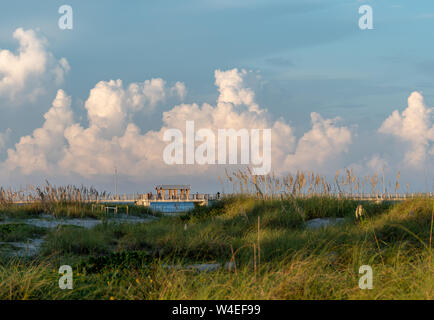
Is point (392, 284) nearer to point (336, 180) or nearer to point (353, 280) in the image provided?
point (353, 280)

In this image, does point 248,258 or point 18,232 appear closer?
point 248,258

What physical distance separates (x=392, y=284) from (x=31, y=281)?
151 inches

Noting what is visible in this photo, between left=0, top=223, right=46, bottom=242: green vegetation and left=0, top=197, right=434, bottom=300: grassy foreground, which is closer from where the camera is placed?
left=0, top=197, right=434, bottom=300: grassy foreground

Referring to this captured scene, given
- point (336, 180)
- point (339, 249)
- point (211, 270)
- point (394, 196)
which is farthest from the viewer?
point (394, 196)

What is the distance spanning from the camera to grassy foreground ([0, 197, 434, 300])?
196 inches

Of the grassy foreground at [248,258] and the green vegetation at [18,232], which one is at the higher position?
the grassy foreground at [248,258]

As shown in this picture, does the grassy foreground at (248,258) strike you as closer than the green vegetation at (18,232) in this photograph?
Yes

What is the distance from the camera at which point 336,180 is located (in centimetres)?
1409

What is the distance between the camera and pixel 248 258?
7590 mm

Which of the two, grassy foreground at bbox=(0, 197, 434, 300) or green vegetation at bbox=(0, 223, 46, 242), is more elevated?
grassy foreground at bbox=(0, 197, 434, 300)

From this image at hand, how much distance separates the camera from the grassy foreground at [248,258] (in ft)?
16.4

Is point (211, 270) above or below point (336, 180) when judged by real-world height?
below

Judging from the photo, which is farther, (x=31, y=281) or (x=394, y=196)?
(x=394, y=196)
